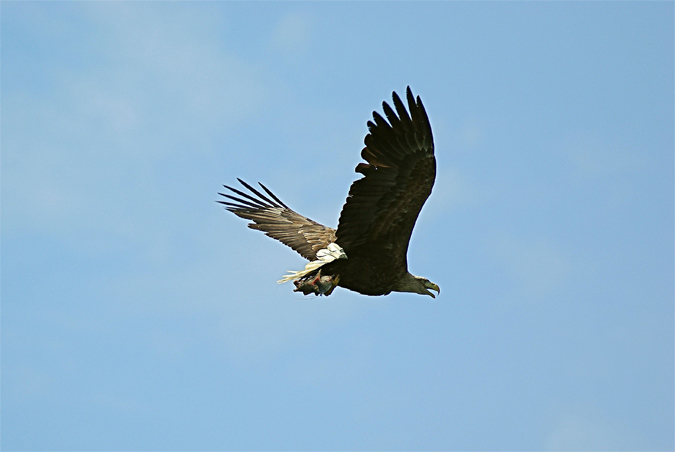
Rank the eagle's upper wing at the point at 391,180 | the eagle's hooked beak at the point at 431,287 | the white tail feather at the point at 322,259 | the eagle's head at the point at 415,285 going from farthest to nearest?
the eagle's hooked beak at the point at 431,287, the eagle's head at the point at 415,285, the white tail feather at the point at 322,259, the eagle's upper wing at the point at 391,180

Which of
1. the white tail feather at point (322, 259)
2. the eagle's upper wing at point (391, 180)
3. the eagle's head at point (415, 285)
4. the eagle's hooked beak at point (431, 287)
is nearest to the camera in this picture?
the eagle's upper wing at point (391, 180)

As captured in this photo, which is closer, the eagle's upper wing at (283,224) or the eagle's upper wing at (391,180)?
the eagle's upper wing at (391,180)

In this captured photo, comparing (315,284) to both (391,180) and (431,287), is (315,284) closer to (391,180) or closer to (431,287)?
(391,180)

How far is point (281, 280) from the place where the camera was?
9453 mm

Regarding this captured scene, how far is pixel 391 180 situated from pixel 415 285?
1.94 meters

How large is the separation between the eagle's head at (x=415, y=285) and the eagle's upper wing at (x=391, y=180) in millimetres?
847

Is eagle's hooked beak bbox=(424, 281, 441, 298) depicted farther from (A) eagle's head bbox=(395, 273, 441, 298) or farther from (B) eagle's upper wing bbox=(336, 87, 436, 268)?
(B) eagle's upper wing bbox=(336, 87, 436, 268)

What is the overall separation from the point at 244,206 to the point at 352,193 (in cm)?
427

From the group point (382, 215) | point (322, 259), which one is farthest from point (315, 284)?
point (382, 215)

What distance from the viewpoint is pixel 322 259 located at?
9680 millimetres

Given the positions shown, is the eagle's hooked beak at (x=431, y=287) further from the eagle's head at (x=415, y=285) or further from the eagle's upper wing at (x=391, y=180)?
the eagle's upper wing at (x=391, y=180)

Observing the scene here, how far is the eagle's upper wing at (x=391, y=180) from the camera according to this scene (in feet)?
28.6

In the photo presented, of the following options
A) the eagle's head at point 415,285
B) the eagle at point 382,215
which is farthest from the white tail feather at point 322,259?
the eagle's head at point 415,285

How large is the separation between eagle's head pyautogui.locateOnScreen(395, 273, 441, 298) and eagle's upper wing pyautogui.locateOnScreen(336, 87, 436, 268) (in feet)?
2.78
